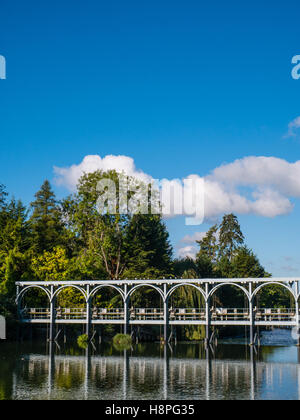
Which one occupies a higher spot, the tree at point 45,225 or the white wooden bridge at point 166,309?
the tree at point 45,225

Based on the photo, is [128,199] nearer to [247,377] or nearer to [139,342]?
[139,342]

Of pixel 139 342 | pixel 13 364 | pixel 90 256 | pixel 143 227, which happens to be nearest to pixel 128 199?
pixel 143 227

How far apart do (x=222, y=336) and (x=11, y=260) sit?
83.4 ft

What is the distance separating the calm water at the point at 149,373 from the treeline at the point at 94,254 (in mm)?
10949

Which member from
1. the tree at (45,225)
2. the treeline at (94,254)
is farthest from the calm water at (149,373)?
the tree at (45,225)

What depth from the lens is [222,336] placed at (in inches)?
2244

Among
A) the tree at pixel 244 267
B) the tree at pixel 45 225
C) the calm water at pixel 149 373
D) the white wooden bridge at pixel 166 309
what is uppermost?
the tree at pixel 45 225

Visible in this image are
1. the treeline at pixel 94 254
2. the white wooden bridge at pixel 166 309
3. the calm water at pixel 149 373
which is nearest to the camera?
the calm water at pixel 149 373

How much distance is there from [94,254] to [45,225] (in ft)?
50.4

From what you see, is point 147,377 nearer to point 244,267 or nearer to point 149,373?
point 149,373

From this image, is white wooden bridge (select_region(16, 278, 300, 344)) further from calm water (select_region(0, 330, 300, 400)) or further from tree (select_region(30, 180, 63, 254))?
tree (select_region(30, 180, 63, 254))

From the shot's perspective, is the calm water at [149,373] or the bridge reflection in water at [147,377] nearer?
the bridge reflection in water at [147,377]

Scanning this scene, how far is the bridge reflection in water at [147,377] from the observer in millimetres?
22422

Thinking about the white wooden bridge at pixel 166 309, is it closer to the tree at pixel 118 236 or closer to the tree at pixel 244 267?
the tree at pixel 118 236
